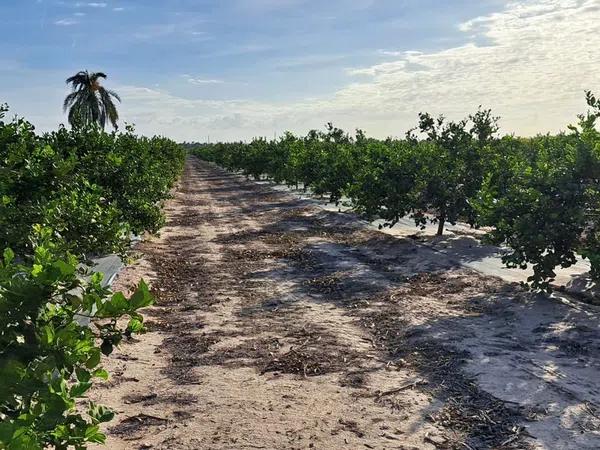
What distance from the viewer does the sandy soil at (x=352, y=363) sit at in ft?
15.5

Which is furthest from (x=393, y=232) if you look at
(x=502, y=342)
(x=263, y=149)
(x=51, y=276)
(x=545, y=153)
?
(x=263, y=149)

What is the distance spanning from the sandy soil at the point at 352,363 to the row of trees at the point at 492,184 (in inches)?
39.2

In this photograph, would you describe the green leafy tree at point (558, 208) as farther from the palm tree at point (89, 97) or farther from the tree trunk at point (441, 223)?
the palm tree at point (89, 97)

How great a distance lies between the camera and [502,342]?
269 inches

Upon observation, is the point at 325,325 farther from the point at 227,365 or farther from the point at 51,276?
the point at 51,276

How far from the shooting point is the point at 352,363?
6273 mm

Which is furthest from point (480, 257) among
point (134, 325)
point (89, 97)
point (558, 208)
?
point (89, 97)

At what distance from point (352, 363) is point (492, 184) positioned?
8637 mm

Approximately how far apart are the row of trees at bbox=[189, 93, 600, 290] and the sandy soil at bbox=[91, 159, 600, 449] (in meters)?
1.00

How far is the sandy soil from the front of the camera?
4711mm

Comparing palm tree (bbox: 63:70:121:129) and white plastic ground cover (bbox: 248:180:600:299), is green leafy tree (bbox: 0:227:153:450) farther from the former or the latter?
palm tree (bbox: 63:70:121:129)

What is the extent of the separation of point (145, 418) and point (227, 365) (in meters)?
1.41

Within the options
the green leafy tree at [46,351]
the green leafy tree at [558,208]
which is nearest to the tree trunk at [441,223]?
the green leafy tree at [558,208]

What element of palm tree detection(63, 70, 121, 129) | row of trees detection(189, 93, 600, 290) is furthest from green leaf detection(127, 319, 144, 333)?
palm tree detection(63, 70, 121, 129)
